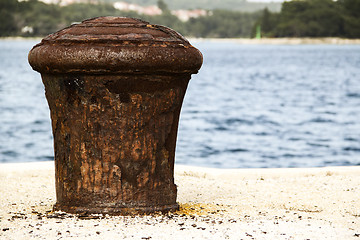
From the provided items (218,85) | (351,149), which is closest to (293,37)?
(218,85)

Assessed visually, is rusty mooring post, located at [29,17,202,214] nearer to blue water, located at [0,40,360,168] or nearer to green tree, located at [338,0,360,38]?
blue water, located at [0,40,360,168]

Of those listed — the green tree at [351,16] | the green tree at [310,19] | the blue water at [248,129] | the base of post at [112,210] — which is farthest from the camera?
the green tree at [310,19]

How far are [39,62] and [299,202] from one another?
2.47 metres

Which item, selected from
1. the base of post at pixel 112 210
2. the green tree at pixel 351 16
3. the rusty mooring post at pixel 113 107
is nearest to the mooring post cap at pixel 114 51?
the rusty mooring post at pixel 113 107

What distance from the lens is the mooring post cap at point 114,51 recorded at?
389cm

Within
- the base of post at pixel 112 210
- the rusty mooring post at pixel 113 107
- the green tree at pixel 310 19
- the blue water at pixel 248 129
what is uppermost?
the green tree at pixel 310 19

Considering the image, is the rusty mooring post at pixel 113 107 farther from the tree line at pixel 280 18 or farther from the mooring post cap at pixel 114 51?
the tree line at pixel 280 18

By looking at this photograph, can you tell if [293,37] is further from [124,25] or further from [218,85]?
[124,25]

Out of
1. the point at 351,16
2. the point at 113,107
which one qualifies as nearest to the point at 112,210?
the point at 113,107

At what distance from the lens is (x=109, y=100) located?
3.99 metres

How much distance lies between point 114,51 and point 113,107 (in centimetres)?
39

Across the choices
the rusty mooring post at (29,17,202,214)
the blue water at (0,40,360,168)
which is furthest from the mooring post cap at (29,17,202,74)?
the blue water at (0,40,360,168)

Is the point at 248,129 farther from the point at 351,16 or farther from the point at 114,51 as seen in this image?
the point at 351,16

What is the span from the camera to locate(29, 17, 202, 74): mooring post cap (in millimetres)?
3895
